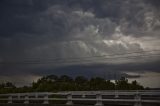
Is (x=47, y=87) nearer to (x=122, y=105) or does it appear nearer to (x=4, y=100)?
(x=4, y=100)

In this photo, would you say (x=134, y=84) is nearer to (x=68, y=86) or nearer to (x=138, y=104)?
(x=68, y=86)

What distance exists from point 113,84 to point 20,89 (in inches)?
996

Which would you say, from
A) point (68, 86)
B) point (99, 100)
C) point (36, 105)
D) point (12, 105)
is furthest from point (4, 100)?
point (68, 86)

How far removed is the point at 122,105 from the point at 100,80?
70876mm

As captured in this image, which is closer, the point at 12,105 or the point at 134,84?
the point at 12,105

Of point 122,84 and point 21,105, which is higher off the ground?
point 122,84

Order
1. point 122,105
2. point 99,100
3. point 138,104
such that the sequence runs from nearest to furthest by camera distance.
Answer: point 138,104 → point 99,100 → point 122,105

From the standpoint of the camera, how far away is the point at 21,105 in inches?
1256

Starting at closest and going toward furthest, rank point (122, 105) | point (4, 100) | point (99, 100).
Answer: point (99, 100) < point (122, 105) < point (4, 100)

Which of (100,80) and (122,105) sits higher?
(100,80)

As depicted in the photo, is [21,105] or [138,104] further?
A: [21,105]

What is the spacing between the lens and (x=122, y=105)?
2853 cm

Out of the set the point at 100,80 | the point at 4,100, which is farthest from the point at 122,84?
the point at 4,100

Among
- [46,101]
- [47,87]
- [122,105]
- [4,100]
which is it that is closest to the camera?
[122,105]
